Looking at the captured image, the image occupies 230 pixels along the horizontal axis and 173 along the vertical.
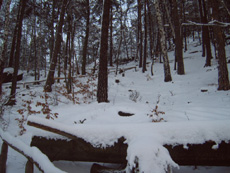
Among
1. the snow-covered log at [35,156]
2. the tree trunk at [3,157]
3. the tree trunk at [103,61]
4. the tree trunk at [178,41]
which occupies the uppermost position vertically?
the tree trunk at [178,41]

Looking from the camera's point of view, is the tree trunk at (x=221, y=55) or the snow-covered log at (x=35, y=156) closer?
the snow-covered log at (x=35, y=156)

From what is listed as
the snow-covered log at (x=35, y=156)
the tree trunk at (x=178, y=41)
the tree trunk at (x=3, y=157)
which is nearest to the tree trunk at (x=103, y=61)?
the tree trunk at (x=3, y=157)

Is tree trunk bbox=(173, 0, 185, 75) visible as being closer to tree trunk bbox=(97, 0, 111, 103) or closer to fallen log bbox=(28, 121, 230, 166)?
tree trunk bbox=(97, 0, 111, 103)

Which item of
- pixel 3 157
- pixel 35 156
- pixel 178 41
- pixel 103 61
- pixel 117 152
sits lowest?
pixel 3 157

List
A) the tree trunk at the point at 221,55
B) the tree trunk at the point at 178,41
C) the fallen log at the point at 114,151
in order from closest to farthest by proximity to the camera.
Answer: the fallen log at the point at 114,151
the tree trunk at the point at 221,55
the tree trunk at the point at 178,41

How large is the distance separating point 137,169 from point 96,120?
257 centimetres

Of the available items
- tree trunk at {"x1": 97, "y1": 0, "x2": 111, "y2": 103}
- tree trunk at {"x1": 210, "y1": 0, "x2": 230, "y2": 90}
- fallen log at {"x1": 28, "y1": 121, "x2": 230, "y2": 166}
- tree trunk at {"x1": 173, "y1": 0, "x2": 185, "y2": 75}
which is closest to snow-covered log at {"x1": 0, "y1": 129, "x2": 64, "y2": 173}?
fallen log at {"x1": 28, "y1": 121, "x2": 230, "y2": 166}

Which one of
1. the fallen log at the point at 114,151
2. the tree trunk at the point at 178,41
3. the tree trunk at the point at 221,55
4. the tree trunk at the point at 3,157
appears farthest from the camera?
the tree trunk at the point at 178,41

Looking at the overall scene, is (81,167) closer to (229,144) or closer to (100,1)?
(229,144)

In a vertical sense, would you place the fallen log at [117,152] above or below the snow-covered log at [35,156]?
below

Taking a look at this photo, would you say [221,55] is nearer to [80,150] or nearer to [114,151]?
[114,151]

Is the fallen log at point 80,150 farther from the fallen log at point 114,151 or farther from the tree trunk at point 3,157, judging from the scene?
the tree trunk at point 3,157

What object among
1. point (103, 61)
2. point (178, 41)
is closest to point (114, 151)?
point (103, 61)

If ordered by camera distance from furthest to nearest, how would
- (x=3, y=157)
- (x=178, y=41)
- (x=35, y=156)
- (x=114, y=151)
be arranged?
1. (x=178, y=41)
2. (x=3, y=157)
3. (x=114, y=151)
4. (x=35, y=156)
